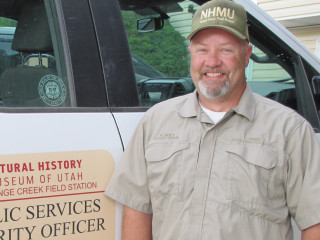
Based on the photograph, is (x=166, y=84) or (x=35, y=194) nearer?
(x=35, y=194)

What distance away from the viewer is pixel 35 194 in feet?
5.03

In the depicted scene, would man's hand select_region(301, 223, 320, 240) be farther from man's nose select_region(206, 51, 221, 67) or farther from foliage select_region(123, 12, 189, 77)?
foliage select_region(123, 12, 189, 77)

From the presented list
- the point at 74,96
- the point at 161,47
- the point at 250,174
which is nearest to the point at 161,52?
the point at 161,47

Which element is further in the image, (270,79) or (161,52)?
(270,79)

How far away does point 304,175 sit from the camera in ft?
5.22

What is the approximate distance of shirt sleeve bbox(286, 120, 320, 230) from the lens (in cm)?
157

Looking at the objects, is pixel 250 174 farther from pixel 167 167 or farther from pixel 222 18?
pixel 222 18

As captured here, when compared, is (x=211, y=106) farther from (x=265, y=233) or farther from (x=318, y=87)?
(x=318, y=87)

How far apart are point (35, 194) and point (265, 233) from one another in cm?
83

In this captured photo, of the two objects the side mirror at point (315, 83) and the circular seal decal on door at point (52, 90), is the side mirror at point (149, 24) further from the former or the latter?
the side mirror at point (315, 83)

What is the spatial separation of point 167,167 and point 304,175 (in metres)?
0.50

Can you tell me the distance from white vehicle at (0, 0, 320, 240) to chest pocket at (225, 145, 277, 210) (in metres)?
0.45

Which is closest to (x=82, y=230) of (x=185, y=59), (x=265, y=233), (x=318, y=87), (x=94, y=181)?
(x=94, y=181)

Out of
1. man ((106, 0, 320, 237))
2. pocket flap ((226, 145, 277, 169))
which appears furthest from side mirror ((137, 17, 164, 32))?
pocket flap ((226, 145, 277, 169))
